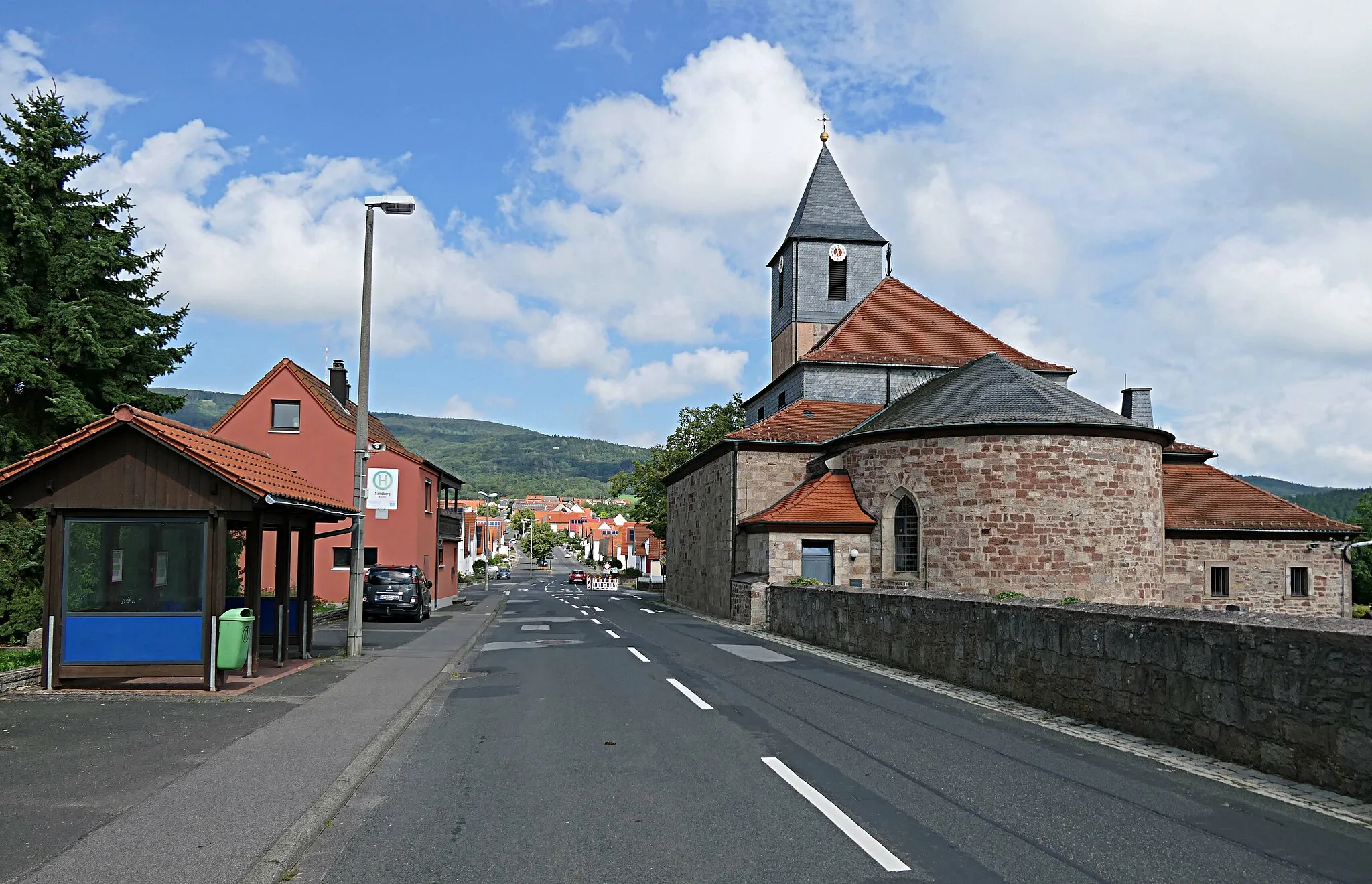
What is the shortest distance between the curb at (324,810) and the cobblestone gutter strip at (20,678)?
476 cm

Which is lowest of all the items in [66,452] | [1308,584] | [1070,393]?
[1308,584]

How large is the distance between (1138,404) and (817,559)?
20.7 meters

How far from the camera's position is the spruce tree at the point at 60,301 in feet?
76.6

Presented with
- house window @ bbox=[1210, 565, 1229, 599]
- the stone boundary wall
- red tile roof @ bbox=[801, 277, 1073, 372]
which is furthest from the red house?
house window @ bbox=[1210, 565, 1229, 599]

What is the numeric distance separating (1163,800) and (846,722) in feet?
12.0

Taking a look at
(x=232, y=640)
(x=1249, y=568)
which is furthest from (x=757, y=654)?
(x=1249, y=568)

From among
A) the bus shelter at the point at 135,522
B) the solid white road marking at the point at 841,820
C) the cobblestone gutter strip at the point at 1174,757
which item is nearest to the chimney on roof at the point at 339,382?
the bus shelter at the point at 135,522

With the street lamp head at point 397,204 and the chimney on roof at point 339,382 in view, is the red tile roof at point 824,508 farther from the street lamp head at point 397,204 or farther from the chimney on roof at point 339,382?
the chimney on roof at point 339,382

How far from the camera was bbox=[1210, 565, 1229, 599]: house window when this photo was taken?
1427 inches

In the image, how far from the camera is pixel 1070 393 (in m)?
32.1

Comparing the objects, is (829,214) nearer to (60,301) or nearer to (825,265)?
(825,265)

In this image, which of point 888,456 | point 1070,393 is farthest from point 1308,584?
point 888,456

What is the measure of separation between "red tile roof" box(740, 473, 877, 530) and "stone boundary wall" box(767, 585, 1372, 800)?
16.4m

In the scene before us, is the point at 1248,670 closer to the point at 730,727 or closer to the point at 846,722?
the point at 846,722
